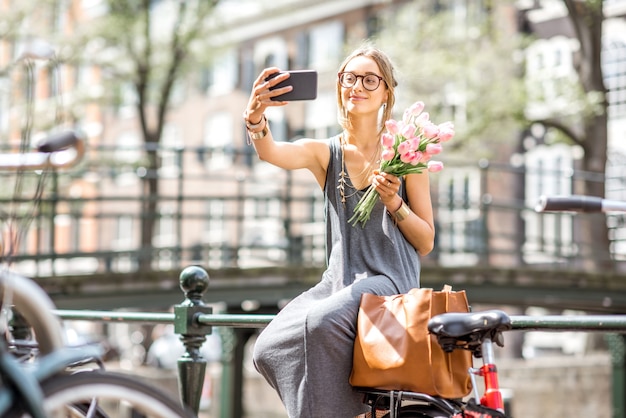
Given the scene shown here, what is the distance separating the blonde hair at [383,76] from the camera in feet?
11.8

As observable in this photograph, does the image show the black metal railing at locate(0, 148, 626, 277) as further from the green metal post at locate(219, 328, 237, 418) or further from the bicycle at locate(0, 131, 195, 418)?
the green metal post at locate(219, 328, 237, 418)

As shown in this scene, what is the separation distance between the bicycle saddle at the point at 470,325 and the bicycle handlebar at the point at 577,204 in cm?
85

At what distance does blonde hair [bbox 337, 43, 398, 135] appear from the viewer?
361 cm

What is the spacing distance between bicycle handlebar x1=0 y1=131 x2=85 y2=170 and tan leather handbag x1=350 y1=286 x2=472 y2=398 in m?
0.93

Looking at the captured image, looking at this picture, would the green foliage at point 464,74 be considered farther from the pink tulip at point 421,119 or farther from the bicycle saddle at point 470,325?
the bicycle saddle at point 470,325

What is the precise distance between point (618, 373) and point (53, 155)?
13.7 metres

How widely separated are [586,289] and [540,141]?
34.6ft

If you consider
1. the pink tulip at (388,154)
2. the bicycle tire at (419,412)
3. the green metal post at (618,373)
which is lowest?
the green metal post at (618,373)

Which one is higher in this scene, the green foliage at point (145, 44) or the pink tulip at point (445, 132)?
the green foliage at point (145, 44)

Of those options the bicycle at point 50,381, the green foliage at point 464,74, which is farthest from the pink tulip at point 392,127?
the green foliage at point 464,74

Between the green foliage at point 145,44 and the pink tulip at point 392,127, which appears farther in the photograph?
the green foliage at point 145,44

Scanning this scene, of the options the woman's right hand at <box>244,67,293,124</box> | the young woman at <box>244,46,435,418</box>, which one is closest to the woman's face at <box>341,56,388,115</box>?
the young woman at <box>244,46,435,418</box>

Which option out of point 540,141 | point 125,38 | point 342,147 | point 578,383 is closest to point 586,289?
point 578,383

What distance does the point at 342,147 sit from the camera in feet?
11.9
